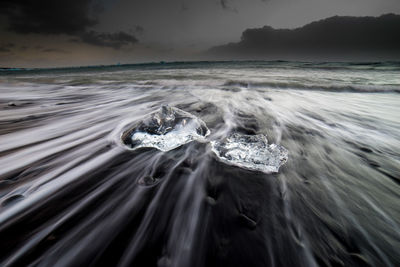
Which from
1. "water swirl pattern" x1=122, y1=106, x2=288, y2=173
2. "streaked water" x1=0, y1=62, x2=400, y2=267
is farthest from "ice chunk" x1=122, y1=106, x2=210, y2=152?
"streaked water" x1=0, y1=62, x2=400, y2=267

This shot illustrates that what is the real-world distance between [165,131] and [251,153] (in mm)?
1189

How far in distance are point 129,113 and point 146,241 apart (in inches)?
125

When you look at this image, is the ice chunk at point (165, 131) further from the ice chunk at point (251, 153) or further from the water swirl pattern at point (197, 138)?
the ice chunk at point (251, 153)

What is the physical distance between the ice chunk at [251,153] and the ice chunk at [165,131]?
37 centimetres

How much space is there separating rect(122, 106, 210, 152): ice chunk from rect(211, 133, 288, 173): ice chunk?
0.37 meters

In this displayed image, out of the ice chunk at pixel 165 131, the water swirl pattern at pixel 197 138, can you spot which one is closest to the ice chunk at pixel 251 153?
the water swirl pattern at pixel 197 138

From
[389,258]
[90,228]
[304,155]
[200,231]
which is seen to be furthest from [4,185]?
[304,155]

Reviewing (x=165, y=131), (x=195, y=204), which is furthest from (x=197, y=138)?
(x=195, y=204)

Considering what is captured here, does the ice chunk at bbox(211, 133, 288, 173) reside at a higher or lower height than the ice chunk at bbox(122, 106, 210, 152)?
lower

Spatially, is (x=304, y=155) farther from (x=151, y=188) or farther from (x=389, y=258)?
(x=151, y=188)

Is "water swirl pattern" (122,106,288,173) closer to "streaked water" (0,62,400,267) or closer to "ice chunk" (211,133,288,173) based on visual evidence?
"ice chunk" (211,133,288,173)

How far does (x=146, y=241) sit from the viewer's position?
3.32ft

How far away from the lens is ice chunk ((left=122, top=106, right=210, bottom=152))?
214 centimetres

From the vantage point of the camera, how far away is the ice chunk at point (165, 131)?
7.04 feet
